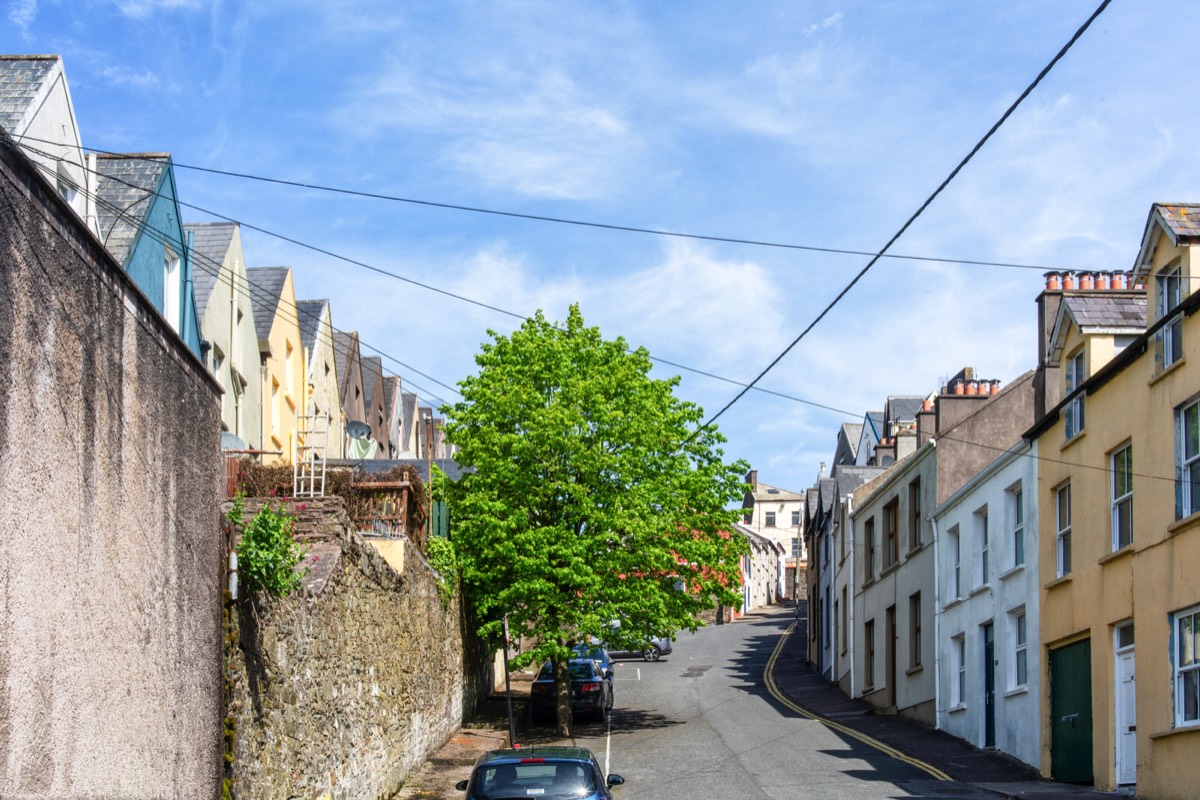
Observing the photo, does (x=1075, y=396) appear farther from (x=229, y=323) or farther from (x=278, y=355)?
(x=278, y=355)

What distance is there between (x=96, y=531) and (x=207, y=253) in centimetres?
2309

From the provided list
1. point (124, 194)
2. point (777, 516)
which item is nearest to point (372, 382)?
point (124, 194)

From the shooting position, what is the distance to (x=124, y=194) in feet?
79.6

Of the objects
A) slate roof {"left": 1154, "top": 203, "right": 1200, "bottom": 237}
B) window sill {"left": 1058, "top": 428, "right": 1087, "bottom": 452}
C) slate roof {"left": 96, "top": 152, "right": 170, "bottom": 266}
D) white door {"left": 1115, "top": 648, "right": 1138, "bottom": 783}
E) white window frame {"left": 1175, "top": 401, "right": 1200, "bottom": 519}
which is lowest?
white door {"left": 1115, "top": 648, "right": 1138, "bottom": 783}

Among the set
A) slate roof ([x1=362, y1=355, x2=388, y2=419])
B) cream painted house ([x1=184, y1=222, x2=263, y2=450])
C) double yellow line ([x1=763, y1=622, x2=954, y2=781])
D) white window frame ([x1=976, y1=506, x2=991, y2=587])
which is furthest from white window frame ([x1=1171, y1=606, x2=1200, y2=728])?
slate roof ([x1=362, y1=355, x2=388, y2=419])

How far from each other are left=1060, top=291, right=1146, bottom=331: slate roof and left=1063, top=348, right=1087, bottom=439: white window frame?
575mm

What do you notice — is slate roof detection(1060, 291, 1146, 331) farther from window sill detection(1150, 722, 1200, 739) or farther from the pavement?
the pavement

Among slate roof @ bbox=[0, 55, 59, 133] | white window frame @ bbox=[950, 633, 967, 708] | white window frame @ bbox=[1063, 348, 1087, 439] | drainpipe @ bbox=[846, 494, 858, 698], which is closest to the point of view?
slate roof @ bbox=[0, 55, 59, 133]

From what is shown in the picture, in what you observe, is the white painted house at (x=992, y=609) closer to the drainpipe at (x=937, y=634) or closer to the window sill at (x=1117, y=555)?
the drainpipe at (x=937, y=634)

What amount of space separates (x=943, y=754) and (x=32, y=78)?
19248 millimetres

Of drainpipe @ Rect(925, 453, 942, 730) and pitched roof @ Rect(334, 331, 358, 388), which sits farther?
pitched roof @ Rect(334, 331, 358, 388)

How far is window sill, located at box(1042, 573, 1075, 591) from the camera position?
72.3ft

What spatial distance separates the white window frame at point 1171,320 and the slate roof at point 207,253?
62.4 ft

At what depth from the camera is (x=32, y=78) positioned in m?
19.8
